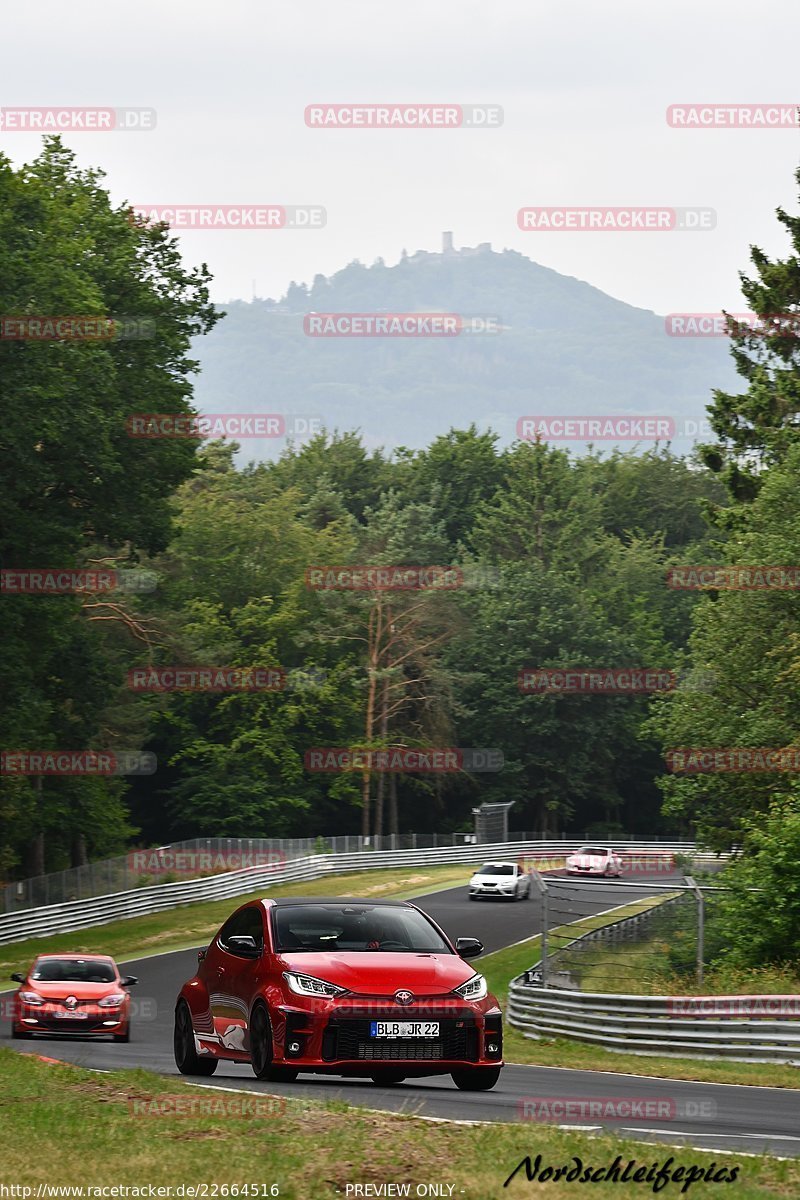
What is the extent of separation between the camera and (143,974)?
1602 inches

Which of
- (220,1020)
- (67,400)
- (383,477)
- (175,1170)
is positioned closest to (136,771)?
(67,400)

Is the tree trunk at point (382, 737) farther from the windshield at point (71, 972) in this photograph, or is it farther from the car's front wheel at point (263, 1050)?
the car's front wheel at point (263, 1050)

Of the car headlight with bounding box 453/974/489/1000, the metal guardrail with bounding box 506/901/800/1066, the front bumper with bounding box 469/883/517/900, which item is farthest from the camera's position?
the front bumper with bounding box 469/883/517/900

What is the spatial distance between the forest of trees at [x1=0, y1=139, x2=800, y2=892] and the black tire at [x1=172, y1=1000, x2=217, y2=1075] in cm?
1696

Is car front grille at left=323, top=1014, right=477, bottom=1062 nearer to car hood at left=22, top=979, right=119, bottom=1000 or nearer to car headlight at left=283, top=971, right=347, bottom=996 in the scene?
car headlight at left=283, top=971, right=347, bottom=996

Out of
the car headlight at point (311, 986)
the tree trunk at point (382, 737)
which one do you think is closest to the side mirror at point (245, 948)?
the car headlight at point (311, 986)

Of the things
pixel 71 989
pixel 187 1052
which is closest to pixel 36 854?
pixel 71 989

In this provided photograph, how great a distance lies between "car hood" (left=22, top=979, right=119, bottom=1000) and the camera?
23.8m

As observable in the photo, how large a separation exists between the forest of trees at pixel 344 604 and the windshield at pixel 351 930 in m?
17.2

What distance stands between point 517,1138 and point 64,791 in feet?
154

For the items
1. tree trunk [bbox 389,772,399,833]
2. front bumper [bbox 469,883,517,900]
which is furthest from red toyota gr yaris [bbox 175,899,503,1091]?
tree trunk [bbox 389,772,399,833]

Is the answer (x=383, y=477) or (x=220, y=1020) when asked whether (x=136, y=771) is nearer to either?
(x=383, y=477)

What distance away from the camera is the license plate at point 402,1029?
41.9ft

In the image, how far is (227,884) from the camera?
5956 centimetres
